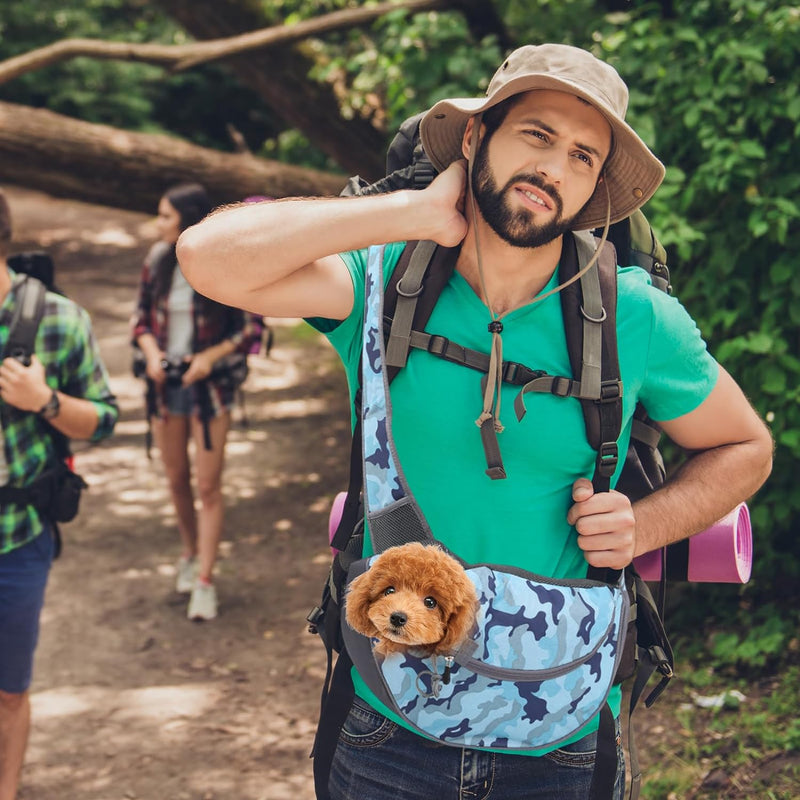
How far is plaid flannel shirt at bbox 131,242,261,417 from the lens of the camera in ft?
19.0

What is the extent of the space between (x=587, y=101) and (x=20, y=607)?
2497 mm

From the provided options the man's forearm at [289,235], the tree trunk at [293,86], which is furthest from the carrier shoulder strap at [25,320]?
the tree trunk at [293,86]

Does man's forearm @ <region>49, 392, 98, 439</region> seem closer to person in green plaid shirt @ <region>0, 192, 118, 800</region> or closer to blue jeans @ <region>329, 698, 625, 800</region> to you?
person in green plaid shirt @ <region>0, 192, 118, 800</region>

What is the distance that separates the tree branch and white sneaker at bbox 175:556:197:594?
3.16 m

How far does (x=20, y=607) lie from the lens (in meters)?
3.45

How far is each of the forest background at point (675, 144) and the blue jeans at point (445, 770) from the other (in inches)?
72.1

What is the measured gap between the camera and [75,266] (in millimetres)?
15523

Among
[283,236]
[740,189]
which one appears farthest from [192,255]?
[740,189]

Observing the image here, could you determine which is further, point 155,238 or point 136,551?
point 155,238

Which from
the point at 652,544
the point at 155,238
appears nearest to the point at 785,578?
the point at 652,544

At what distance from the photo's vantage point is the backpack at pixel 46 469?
11.3ft

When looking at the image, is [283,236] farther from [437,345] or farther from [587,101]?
[587,101]

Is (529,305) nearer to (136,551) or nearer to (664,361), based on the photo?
(664,361)

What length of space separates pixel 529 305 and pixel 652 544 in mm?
595
